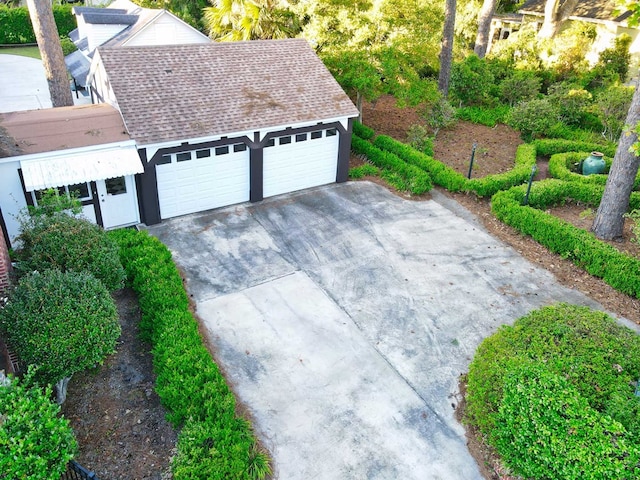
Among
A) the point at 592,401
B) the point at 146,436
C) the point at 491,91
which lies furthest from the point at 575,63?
the point at 146,436

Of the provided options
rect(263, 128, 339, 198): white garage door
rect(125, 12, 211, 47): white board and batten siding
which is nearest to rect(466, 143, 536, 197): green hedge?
rect(263, 128, 339, 198): white garage door

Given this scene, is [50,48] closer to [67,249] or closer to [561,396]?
[67,249]

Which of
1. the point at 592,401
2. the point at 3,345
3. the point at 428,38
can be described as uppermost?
the point at 428,38

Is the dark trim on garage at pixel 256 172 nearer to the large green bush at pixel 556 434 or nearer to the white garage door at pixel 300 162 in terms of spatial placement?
the white garage door at pixel 300 162

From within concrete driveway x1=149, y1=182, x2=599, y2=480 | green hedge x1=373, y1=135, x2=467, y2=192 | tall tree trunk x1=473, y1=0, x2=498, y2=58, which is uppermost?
tall tree trunk x1=473, y1=0, x2=498, y2=58

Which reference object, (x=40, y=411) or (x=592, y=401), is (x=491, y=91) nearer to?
(x=592, y=401)

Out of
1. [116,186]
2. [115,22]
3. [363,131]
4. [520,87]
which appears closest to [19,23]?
[115,22]

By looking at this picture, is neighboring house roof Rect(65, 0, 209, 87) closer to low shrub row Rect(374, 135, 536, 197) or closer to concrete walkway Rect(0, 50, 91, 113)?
concrete walkway Rect(0, 50, 91, 113)
